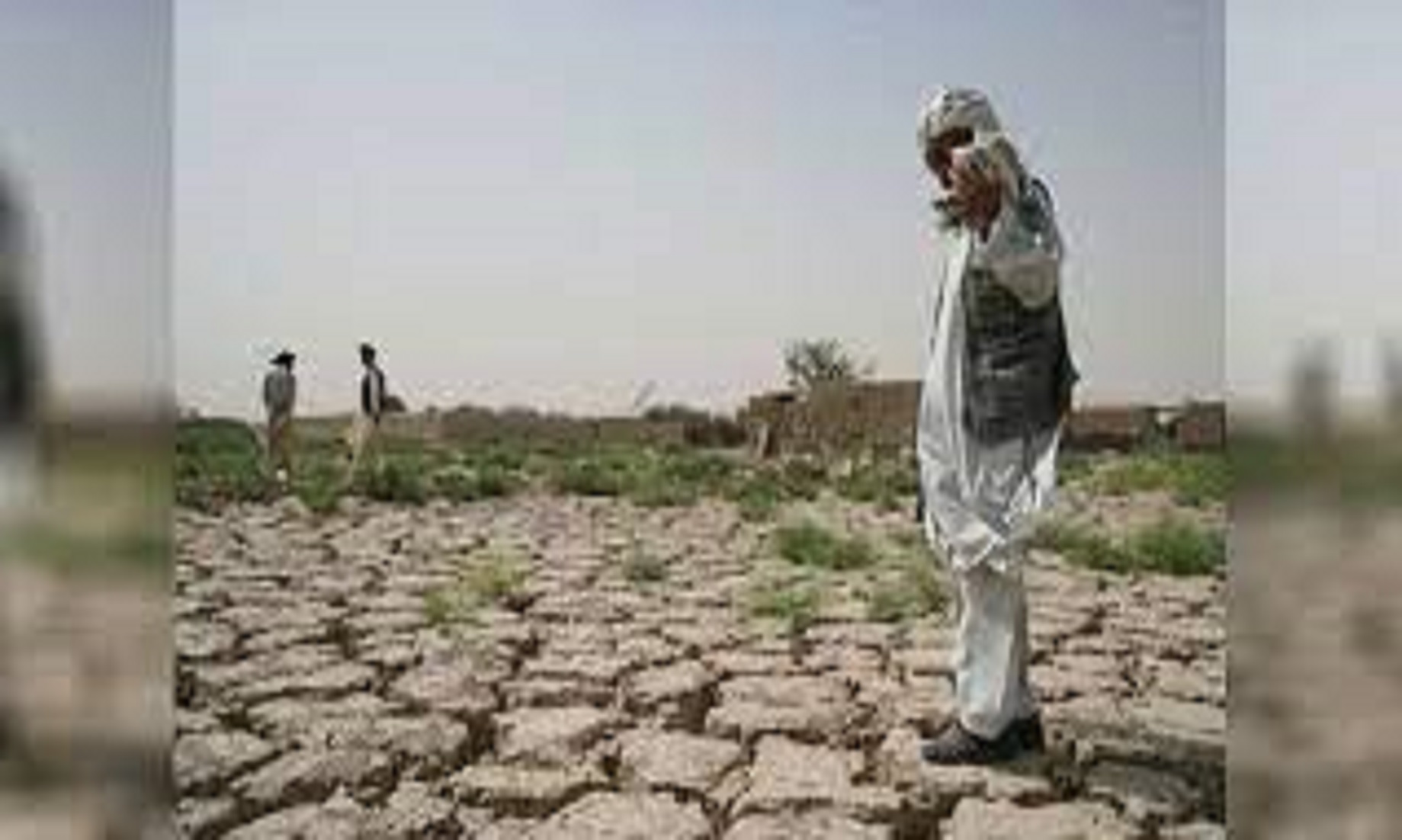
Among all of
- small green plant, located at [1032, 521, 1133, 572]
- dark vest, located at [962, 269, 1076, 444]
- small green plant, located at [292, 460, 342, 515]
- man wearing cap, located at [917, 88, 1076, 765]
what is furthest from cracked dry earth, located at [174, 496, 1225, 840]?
small green plant, located at [292, 460, 342, 515]

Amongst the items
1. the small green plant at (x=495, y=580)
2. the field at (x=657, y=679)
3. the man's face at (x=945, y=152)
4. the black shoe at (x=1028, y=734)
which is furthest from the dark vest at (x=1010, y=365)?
the small green plant at (x=495, y=580)

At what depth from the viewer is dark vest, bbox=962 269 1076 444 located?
2771 millimetres

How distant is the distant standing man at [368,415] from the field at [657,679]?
3.27 ft

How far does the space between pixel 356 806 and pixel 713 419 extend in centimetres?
1198

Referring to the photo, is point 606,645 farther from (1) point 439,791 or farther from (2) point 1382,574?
(2) point 1382,574

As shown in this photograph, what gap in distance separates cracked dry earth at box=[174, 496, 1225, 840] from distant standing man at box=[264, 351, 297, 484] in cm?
249

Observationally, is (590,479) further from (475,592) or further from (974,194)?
(974,194)

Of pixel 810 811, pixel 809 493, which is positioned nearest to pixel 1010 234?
pixel 810 811

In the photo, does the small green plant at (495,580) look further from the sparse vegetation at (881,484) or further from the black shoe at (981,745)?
the sparse vegetation at (881,484)

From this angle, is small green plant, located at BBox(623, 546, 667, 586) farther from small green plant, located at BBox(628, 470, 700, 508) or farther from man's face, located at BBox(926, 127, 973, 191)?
small green plant, located at BBox(628, 470, 700, 508)

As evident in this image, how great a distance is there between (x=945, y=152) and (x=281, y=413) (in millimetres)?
6099

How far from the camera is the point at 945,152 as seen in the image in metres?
2.76

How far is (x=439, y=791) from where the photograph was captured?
277 centimetres

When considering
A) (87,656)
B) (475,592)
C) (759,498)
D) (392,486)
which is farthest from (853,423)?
(87,656)
